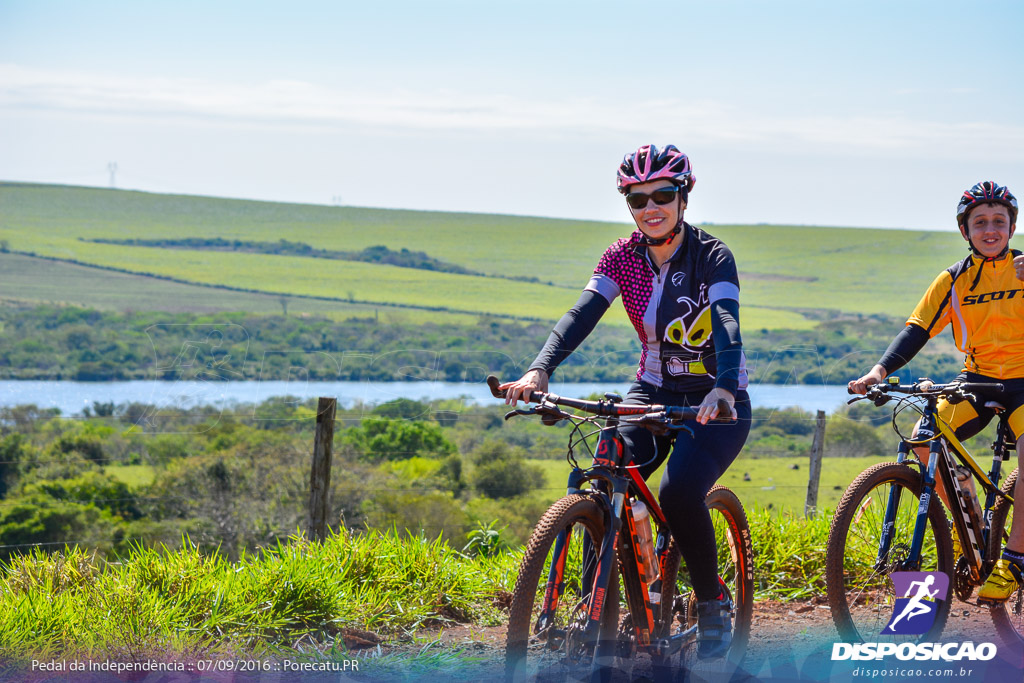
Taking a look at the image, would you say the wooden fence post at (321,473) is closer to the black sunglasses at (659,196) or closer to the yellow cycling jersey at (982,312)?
the black sunglasses at (659,196)

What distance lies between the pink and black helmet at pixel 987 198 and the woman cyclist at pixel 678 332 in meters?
1.43

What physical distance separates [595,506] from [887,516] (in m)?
1.56

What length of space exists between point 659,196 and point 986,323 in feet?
6.05

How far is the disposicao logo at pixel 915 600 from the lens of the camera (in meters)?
4.25

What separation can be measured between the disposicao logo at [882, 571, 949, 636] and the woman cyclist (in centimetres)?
92

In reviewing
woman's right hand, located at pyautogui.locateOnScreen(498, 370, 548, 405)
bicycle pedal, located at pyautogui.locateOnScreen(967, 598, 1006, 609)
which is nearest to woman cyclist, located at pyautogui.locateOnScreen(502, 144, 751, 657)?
woman's right hand, located at pyautogui.locateOnScreen(498, 370, 548, 405)

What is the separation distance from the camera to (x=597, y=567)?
11.0ft

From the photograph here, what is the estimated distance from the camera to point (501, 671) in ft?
13.7

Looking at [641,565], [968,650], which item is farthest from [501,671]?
[968,650]

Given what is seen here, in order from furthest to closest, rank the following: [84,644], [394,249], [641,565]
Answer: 1. [394,249]
2. [84,644]
3. [641,565]

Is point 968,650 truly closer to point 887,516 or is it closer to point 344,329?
point 887,516

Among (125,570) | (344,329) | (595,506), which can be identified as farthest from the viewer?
(344,329)

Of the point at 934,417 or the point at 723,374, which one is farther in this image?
the point at 934,417

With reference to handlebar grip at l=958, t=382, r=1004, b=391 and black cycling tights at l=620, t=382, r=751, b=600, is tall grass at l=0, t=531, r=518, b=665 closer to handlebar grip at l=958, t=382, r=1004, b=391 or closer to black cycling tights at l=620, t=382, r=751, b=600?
black cycling tights at l=620, t=382, r=751, b=600
